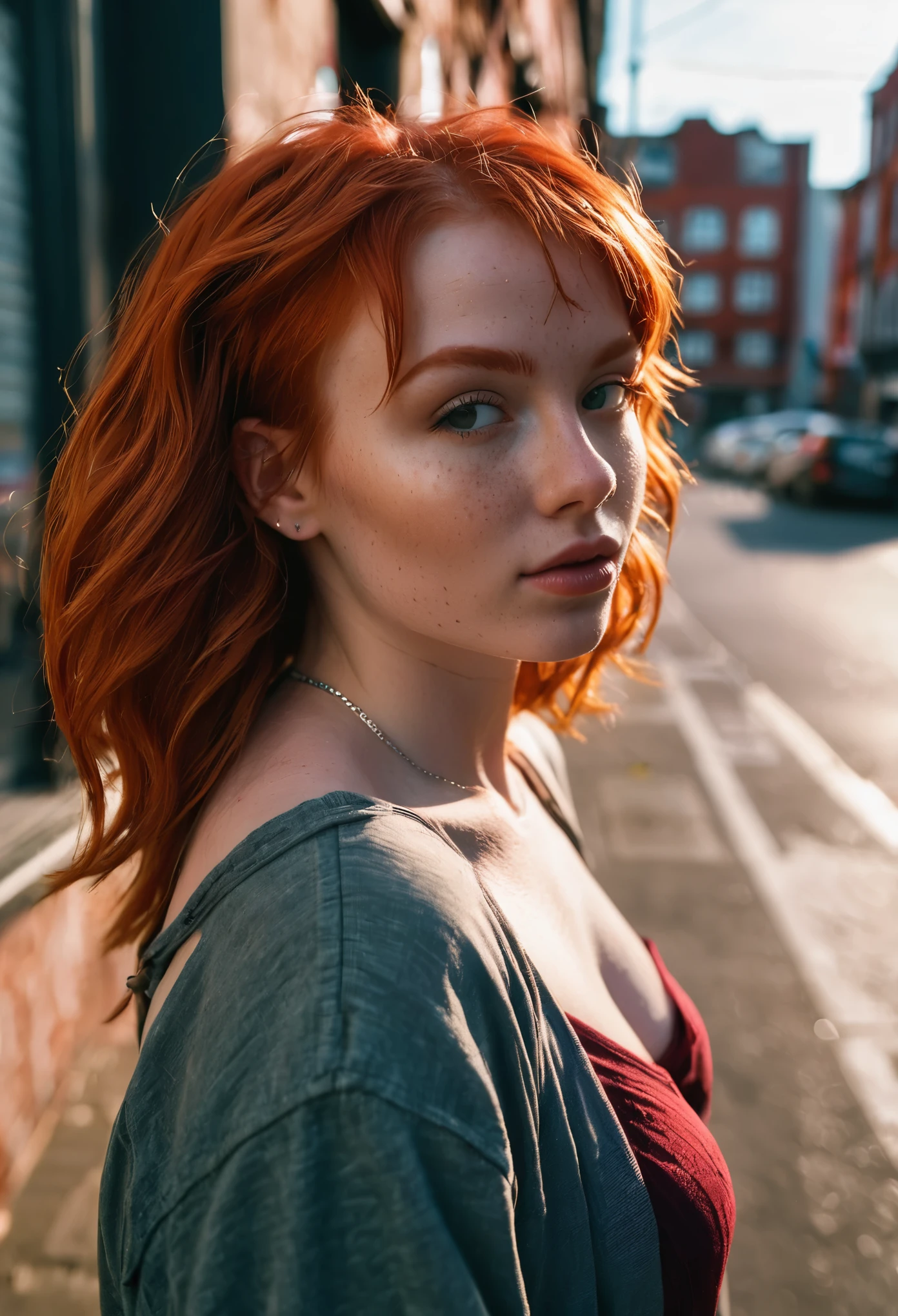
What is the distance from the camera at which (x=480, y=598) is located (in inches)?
49.0

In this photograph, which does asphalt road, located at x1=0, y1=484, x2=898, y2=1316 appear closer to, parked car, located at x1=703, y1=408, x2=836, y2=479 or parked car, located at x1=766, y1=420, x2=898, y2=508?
parked car, located at x1=766, y1=420, x2=898, y2=508

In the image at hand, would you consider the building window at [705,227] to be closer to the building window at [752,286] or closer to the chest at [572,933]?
the building window at [752,286]

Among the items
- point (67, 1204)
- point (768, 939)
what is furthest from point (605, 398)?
point (768, 939)

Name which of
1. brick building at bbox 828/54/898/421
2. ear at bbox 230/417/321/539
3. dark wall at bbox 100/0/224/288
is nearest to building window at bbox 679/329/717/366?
brick building at bbox 828/54/898/421

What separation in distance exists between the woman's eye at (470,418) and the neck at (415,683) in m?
0.30

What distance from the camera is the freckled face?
1.16 meters

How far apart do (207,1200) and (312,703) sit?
2.05 ft

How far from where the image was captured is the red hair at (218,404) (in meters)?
1.19

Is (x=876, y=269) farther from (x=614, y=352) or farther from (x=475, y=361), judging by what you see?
(x=475, y=361)

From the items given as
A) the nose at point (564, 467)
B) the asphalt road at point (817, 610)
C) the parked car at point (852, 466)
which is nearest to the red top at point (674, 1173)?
the nose at point (564, 467)

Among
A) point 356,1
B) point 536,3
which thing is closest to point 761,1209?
point 356,1

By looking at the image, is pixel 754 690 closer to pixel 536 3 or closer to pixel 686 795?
pixel 686 795

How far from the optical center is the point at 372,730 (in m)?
1.36

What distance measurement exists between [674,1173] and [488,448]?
2.68 ft
